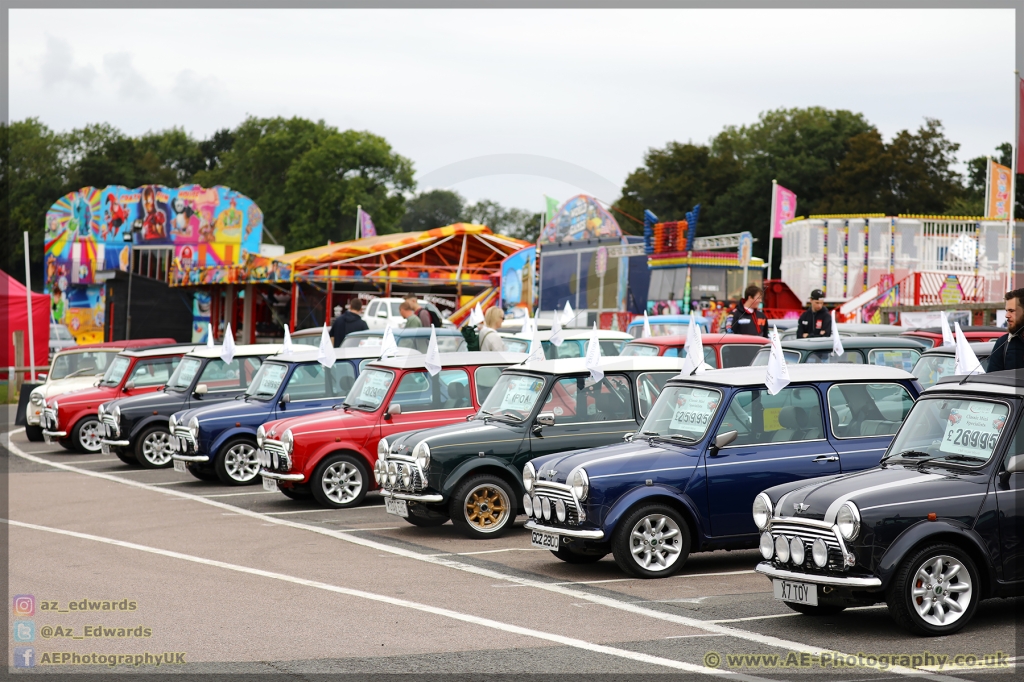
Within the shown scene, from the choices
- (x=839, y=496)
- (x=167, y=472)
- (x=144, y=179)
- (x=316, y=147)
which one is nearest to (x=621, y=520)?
(x=839, y=496)

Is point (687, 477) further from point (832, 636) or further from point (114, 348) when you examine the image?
point (114, 348)

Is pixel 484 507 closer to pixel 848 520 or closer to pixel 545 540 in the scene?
pixel 545 540

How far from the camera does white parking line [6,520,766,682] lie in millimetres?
6801

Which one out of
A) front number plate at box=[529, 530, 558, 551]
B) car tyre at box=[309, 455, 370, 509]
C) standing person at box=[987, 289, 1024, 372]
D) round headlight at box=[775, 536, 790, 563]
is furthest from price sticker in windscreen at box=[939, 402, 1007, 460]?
car tyre at box=[309, 455, 370, 509]

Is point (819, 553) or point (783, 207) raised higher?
point (783, 207)

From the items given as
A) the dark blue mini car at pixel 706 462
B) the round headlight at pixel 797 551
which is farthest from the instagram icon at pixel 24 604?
the round headlight at pixel 797 551

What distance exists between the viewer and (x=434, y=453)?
11.7m

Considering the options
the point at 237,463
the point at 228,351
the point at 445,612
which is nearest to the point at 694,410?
the point at 445,612

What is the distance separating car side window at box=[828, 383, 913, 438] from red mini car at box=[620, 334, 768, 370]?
5309 mm

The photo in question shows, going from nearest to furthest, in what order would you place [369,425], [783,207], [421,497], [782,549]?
1. [782,549]
2. [421,497]
3. [369,425]
4. [783,207]

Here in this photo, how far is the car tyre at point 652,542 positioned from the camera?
9445mm

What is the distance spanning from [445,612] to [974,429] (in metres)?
3.83

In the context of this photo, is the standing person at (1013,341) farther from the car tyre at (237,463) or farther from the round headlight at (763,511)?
the car tyre at (237,463)

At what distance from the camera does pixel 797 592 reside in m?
7.58
